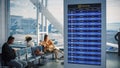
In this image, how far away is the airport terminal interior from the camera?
240 cm

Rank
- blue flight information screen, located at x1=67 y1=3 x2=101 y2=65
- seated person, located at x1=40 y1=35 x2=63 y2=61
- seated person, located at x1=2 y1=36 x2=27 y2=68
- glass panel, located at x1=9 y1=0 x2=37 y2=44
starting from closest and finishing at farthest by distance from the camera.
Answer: blue flight information screen, located at x1=67 y1=3 x2=101 y2=65 → seated person, located at x1=2 y1=36 x2=27 y2=68 → seated person, located at x1=40 y1=35 x2=63 y2=61 → glass panel, located at x1=9 y1=0 x2=37 y2=44

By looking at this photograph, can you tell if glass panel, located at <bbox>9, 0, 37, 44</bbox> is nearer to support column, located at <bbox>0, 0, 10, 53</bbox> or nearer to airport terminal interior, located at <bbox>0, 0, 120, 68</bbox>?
airport terminal interior, located at <bbox>0, 0, 120, 68</bbox>

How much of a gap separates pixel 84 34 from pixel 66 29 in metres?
0.25

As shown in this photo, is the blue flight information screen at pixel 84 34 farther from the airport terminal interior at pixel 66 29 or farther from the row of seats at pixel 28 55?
the row of seats at pixel 28 55

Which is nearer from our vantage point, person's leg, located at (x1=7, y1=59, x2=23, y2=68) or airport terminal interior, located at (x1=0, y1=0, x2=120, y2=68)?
airport terminal interior, located at (x1=0, y1=0, x2=120, y2=68)

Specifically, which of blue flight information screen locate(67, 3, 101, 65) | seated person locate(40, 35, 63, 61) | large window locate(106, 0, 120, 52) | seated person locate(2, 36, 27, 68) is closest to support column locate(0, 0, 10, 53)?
seated person locate(40, 35, 63, 61)

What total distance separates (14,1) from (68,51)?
8.66 metres

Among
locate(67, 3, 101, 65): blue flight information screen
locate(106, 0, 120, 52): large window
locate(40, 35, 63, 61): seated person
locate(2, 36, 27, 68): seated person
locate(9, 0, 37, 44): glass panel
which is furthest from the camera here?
locate(9, 0, 37, 44): glass panel

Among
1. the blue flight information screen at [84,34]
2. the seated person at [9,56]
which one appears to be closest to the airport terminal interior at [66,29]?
the blue flight information screen at [84,34]

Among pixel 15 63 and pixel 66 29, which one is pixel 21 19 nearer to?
pixel 15 63

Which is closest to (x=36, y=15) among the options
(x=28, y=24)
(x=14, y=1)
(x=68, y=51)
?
(x=28, y=24)

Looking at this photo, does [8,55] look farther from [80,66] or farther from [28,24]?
[28,24]

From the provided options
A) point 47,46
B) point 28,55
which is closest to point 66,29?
point 28,55

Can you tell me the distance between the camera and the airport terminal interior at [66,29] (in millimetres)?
2400
